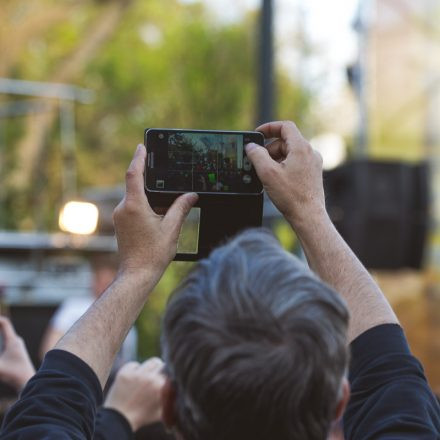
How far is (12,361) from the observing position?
5.55 ft

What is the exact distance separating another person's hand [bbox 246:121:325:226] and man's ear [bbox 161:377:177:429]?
0.34 m

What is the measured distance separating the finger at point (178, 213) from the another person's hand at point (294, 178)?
0.34 feet

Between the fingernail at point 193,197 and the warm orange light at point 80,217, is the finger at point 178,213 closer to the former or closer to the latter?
the fingernail at point 193,197

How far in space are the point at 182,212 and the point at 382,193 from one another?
20.8 ft

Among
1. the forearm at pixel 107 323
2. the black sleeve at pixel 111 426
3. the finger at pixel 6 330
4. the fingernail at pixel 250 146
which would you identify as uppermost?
the fingernail at pixel 250 146

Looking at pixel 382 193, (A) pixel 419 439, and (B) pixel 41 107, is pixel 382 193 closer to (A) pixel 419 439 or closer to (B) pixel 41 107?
(A) pixel 419 439

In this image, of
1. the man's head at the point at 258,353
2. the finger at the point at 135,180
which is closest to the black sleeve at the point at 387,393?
the man's head at the point at 258,353

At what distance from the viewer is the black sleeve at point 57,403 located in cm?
102

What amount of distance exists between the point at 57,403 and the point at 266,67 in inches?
223

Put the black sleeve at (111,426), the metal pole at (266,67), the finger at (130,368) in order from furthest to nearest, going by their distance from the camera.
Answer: the metal pole at (266,67) → the finger at (130,368) → the black sleeve at (111,426)

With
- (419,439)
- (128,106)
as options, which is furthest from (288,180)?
(128,106)

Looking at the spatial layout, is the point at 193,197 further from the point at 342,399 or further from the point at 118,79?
the point at 118,79

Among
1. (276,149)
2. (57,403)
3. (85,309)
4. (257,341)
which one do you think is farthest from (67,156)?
(257,341)

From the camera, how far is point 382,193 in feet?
24.4
